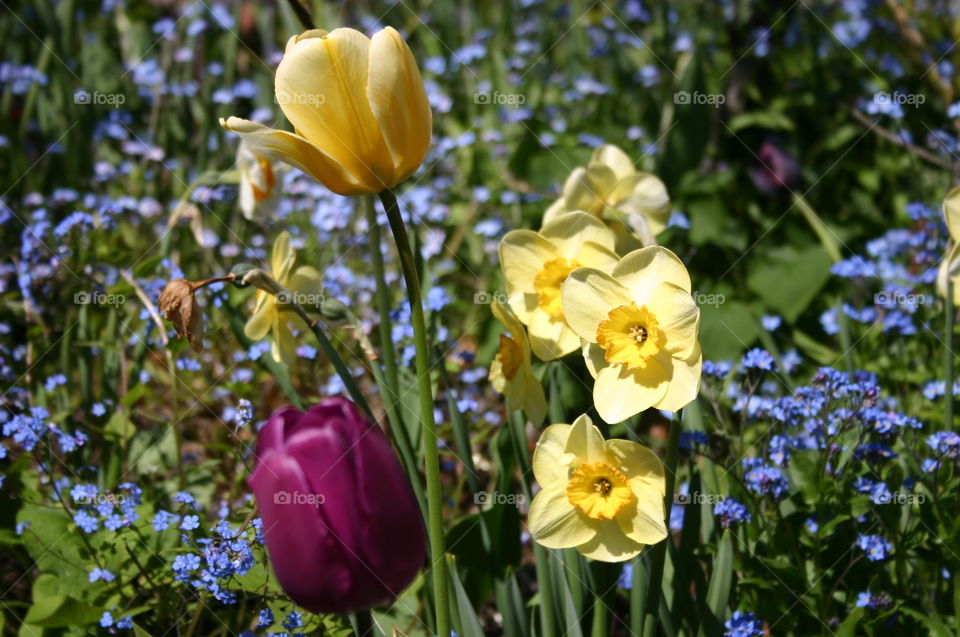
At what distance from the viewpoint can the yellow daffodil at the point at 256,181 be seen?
1803mm

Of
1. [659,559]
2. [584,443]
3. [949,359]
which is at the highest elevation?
[949,359]

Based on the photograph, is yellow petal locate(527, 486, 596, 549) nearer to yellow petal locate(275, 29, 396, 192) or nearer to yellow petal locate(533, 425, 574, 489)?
yellow petal locate(533, 425, 574, 489)

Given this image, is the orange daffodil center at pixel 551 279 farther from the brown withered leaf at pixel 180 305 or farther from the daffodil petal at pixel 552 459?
the brown withered leaf at pixel 180 305

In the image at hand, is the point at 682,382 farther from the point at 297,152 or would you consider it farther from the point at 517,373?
the point at 297,152

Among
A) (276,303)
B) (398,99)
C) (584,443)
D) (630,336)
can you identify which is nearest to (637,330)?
(630,336)

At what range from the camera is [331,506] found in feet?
3.11

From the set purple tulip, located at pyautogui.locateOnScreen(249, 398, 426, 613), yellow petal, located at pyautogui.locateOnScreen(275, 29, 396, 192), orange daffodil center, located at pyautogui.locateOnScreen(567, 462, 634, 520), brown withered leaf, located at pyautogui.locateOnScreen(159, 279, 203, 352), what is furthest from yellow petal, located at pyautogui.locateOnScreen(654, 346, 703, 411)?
brown withered leaf, located at pyautogui.locateOnScreen(159, 279, 203, 352)

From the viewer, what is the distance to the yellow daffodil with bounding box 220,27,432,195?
0.97m

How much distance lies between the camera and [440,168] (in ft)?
10.0

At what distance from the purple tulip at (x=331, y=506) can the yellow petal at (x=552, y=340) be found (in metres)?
0.29

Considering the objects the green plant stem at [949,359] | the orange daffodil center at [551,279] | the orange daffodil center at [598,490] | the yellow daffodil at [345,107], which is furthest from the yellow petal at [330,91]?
the green plant stem at [949,359]

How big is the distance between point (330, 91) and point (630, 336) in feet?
1.40

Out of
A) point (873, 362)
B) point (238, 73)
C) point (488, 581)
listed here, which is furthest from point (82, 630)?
point (238, 73)

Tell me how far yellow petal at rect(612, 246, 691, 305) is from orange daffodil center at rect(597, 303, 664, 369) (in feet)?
0.09
